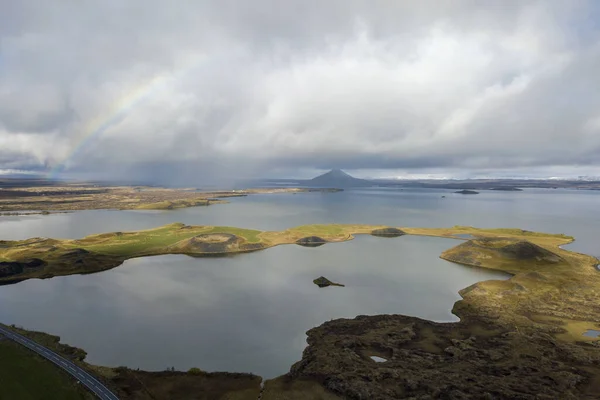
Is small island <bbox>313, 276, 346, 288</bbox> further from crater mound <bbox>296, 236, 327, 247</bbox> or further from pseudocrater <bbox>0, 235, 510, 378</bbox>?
crater mound <bbox>296, 236, 327, 247</bbox>

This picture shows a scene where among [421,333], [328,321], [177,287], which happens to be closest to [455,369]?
[421,333]

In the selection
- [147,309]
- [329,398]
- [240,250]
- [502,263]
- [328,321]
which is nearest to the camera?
[329,398]

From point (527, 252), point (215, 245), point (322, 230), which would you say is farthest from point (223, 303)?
point (322, 230)

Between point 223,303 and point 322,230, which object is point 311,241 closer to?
point 322,230

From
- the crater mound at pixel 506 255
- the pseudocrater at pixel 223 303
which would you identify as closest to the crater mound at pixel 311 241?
the pseudocrater at pixel 223 303

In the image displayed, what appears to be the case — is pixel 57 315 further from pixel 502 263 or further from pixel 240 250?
pixel 502 263

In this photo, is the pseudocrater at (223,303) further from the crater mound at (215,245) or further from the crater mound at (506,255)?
the crater mound at (215,245)
